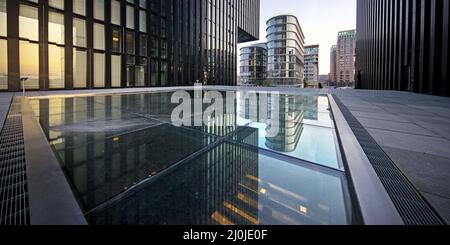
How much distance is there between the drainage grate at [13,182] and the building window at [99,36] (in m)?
22.9

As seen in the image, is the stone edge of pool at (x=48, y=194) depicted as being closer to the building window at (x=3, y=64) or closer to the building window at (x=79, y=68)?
the building window at (x=3, y=64)

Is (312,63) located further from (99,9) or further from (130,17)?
(99,9)

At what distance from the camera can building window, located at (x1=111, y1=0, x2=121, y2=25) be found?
25.5 metres

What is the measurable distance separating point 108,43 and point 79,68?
13.4 ft

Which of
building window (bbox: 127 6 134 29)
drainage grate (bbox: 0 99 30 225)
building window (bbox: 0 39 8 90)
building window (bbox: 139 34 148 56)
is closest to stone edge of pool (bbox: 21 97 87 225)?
drainage grate (bbox: 0 99 30 225)

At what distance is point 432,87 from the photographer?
17344mm

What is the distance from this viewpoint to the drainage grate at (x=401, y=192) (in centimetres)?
194

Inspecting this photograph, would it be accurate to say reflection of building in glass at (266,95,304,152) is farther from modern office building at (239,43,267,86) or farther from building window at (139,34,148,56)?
modern office building at (239,43,267,86)

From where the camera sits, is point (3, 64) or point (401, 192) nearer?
point (401, 192)

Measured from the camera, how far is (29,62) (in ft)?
63.6

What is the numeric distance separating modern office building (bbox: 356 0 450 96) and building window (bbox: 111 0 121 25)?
90.3 ft


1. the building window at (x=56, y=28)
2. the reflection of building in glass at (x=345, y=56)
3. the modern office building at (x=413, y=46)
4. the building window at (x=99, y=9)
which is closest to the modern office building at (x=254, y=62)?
the reflection of building in glass at (x=345, y=56)

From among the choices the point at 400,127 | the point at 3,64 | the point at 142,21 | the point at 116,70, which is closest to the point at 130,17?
the point at 142,21

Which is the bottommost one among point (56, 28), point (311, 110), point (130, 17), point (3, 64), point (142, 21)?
point (311, 110)
